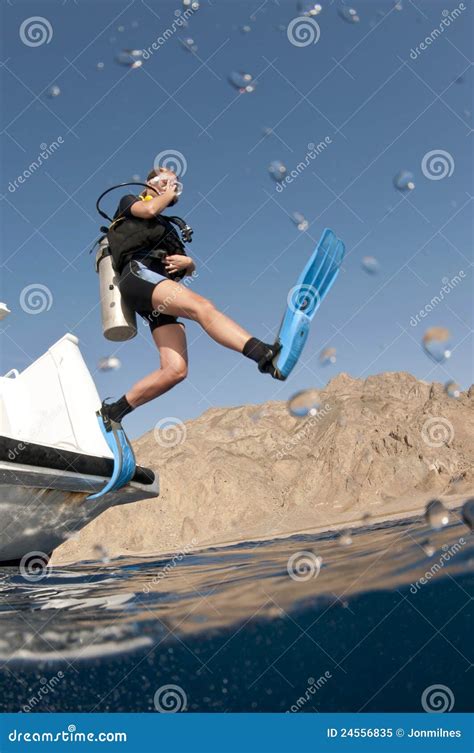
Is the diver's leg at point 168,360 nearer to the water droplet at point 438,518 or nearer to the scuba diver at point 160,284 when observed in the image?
the scuba diver at point 160,284

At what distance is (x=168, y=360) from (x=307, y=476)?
58.2 ft

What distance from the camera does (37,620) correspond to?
3.73 metres

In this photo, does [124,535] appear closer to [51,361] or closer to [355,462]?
[355,462]

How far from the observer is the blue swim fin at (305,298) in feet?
9.16

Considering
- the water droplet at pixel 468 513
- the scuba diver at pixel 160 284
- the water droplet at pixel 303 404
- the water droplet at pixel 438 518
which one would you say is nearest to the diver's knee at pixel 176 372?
the scuba diver at pixel 160 284

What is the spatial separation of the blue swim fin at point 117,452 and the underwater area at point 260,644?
787 millimetres

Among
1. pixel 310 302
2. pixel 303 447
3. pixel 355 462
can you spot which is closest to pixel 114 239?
pixel 310 302

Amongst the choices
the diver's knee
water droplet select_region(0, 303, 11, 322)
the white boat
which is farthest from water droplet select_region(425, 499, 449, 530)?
water droplet select_region(0, 303, 11, 322)

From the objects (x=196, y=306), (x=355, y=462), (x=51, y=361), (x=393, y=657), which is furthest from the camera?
(x=355, y=462)

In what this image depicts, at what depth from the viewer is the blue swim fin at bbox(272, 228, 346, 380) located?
2791 mm

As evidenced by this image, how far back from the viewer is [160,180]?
3.38 metres

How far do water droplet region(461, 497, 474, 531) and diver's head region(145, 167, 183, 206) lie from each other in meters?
3.47

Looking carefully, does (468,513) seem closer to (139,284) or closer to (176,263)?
(176,263)

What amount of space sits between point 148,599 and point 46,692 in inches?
36.9
